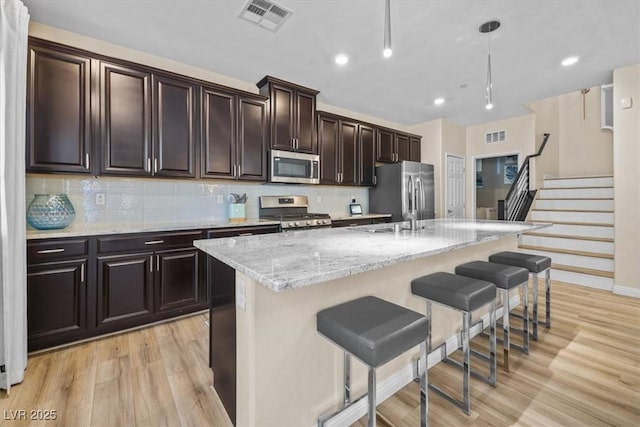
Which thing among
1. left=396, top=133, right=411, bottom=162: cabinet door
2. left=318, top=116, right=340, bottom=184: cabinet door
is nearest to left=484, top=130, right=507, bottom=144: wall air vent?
left=396, top=133, right=411, bottom=162: cabinet door

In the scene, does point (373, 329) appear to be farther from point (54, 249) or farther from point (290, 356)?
point (54, 249)

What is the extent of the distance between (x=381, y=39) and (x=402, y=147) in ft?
9.09

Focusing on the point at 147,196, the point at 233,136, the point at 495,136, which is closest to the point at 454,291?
the point at 233,136

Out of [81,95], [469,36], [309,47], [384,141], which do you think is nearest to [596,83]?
[469,36]

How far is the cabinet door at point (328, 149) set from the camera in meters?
4.14

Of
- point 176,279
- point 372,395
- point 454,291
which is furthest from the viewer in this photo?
point 176,279

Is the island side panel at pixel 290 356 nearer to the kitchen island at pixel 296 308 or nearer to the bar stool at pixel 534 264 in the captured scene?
the kitchen island at pixel 296 308

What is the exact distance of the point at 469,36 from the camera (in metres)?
2.69

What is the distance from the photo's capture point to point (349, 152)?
4.50m

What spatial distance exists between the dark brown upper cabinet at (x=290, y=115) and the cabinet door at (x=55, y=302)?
2.33 m

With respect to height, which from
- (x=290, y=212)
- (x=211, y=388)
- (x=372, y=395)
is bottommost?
(x=211, y=388)

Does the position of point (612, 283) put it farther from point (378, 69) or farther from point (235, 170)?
point (235, 170)

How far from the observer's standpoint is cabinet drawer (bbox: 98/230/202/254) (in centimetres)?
236

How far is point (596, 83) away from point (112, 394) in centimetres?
621
